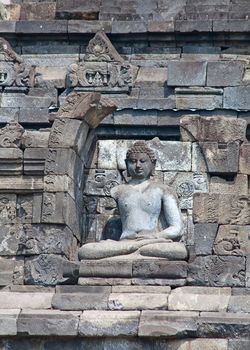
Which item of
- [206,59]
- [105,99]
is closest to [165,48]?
[206,59]

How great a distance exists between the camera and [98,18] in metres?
40.1

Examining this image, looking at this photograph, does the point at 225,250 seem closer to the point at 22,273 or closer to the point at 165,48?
the point at 22,273

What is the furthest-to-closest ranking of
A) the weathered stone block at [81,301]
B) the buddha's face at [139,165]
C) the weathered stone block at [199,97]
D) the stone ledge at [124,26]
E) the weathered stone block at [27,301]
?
the stone ledge at [124,26] → the weathered stone block at [199,97] → the buddha's face at [139,165] → the weathered stone block at [27,301] → the weathered stone block at [81,301]

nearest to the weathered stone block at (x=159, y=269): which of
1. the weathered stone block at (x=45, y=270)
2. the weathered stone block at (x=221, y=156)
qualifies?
the weathered stone block at (x=45, y=270)

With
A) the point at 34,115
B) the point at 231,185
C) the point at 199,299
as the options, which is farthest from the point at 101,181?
the point at 199,299

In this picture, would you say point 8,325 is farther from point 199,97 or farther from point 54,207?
point 199,97

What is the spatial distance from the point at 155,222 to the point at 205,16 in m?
4.81

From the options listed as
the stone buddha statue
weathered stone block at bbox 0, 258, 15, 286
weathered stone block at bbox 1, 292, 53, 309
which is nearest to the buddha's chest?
the stone buddha statue

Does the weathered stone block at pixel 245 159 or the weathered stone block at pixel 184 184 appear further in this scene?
the weathered stone block at pixel 184 184

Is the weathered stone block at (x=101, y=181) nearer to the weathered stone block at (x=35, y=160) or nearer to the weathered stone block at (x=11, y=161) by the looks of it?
the weathered stone block at (x=35, y=160)

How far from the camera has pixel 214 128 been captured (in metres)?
36.1

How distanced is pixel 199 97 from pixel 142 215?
3.16 meters

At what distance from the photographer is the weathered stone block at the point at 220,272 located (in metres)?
34.7

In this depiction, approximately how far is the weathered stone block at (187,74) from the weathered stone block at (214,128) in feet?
7.49
